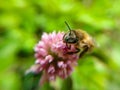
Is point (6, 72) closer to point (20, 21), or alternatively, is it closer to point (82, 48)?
point (20, 21)

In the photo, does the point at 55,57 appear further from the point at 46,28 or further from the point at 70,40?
the point at 46,28

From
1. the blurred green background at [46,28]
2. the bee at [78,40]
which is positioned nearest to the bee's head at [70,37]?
the bee at [78,40]

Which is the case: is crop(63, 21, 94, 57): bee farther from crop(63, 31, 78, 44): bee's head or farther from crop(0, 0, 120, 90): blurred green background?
crop(0, 0, 120, 90): blurred green background

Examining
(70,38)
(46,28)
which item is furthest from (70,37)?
(46,28)

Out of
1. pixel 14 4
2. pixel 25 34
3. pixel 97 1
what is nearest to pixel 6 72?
pixel 25 34

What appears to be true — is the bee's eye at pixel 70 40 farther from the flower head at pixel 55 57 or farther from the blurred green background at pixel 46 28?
the blurred green background at pixel 46 28

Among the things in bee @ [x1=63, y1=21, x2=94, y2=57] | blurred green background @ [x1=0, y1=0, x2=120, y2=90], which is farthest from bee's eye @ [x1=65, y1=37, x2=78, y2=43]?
blurred green background @ [x1=0, y1=0, x2=120, y2=90]

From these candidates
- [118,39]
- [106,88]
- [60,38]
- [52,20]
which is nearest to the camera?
[60,38]
